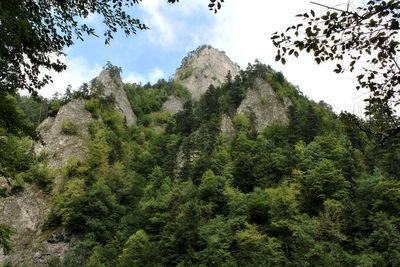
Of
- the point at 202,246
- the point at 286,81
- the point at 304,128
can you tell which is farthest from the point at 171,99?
the point at 202,246

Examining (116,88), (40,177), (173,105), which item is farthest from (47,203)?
(173,105)

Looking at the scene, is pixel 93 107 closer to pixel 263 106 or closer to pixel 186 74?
pixel 263 106

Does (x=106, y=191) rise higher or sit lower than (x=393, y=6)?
higher

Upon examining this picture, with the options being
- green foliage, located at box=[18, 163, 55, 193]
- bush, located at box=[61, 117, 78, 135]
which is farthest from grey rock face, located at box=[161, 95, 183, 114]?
green foliage, located at box=[18, 163, 55, 193]

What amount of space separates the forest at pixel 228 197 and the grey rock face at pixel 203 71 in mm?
42911

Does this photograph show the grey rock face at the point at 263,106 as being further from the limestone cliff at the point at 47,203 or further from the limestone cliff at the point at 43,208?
the limestone cliff at the point at 43,208

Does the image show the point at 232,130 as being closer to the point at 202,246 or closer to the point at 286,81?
the point at 286,81

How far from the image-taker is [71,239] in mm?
31188

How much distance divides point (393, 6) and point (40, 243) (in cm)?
3641

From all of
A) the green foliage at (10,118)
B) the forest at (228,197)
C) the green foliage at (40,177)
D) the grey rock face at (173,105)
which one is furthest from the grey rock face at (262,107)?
the green foliage at (10,118)

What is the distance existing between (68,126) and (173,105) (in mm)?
39829

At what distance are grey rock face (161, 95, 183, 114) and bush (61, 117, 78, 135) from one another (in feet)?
117

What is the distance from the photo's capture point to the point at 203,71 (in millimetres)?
97812

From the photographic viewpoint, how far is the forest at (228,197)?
20.5m
